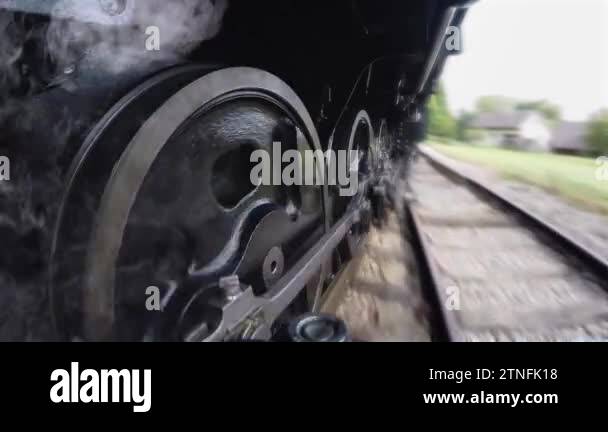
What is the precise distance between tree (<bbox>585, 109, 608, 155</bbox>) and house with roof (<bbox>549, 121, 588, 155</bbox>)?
235 cm

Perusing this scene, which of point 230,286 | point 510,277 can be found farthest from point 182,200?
point 510,277

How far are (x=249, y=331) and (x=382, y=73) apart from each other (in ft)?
9.74

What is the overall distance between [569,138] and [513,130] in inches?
310

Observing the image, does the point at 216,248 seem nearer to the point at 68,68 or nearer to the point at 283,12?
the point at 68,68

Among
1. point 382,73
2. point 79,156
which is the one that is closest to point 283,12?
point 79,156

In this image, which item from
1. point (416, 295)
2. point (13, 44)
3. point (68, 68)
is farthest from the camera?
point (416, 295)

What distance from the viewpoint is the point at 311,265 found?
5.10 feet

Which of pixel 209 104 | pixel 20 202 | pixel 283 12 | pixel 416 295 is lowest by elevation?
pixel 416 295

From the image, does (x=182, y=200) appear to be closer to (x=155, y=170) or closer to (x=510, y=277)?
(x=155, y=170)

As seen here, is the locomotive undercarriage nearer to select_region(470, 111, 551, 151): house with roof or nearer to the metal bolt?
the metal bolt

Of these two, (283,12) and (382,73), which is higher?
(382,73)

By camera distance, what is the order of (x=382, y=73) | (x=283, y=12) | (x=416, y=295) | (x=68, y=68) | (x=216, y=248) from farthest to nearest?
(x=382, y=73) < (x=416, y=295) < (x=283, y=12) < (x=216, y=248) < (x=68, y=68)

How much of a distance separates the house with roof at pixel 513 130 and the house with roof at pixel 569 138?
887 millimetres

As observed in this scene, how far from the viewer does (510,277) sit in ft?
11.0
